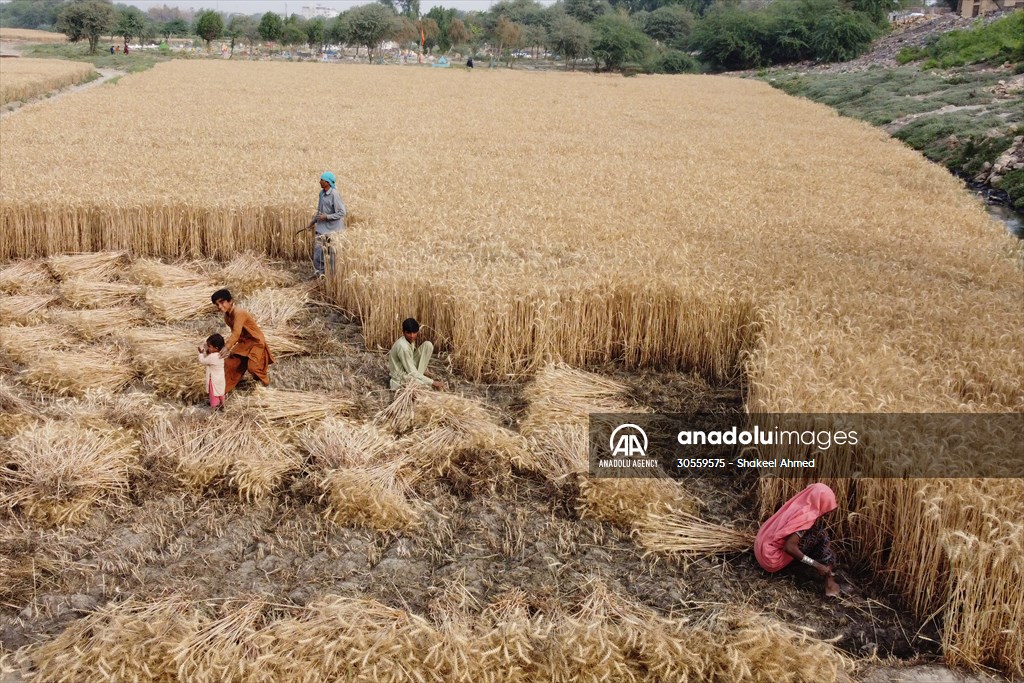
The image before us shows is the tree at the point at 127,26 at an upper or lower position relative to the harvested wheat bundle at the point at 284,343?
upper

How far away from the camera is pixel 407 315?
8180 millimetres

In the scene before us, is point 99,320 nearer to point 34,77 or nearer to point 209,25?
point 34,77

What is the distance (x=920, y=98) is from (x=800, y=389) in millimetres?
31375

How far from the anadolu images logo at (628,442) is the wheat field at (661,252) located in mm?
1026

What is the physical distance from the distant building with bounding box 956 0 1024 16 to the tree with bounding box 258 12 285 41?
6767cm

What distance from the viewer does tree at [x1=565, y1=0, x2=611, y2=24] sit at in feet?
387

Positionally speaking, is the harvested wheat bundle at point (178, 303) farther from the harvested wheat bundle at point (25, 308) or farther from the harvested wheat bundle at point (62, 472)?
the harvested wheat bundle at point (62, 472)

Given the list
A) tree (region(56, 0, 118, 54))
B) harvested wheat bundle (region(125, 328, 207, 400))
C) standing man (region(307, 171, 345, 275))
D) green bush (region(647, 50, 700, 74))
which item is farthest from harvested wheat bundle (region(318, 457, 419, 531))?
green bush (region(647, 50, 700, 74))

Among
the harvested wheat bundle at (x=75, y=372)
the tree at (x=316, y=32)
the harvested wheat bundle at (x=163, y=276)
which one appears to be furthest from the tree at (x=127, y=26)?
the harvested wheat bundle at (x=75, y=372)

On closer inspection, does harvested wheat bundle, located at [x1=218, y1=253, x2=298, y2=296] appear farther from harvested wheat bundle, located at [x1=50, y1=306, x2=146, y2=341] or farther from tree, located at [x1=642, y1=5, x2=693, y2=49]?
tree, located at [x1=642, y1=5, x2=693, y2=49]

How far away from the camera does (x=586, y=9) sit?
118 meters

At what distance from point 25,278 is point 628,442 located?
25.5ft

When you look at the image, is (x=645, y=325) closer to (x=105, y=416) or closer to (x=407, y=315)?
(x=407, y=315)

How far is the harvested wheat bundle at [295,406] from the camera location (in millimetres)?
6660
